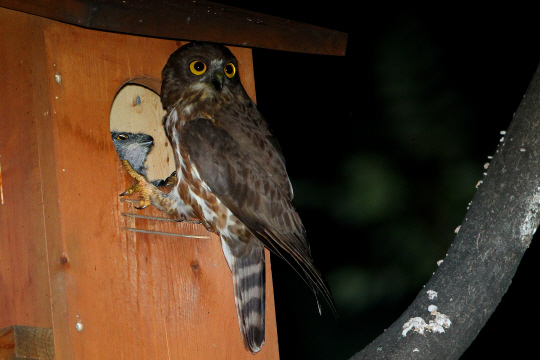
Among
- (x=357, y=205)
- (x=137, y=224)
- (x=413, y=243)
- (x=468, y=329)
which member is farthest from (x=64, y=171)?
(x=413, y=243)

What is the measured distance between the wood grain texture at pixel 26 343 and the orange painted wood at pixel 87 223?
0.15 ft

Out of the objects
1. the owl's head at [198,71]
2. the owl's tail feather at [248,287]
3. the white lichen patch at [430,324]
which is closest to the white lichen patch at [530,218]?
Result: the white lichen patch at [430,324]

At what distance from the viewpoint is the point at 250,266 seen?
263 centimetres

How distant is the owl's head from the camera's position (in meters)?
2.58

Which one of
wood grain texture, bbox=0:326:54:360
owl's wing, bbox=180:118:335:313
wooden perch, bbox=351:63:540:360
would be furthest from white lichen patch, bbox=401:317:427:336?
wood grain texture, bbox=0:326:54:360

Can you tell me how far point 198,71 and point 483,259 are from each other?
145cm

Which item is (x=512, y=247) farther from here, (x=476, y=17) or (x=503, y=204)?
(x=476, y=17)

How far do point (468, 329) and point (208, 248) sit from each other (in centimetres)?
114

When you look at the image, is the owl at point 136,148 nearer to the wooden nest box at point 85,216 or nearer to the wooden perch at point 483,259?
the wooden nest box at point 85,216

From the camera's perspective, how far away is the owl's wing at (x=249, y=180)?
8.18 ft

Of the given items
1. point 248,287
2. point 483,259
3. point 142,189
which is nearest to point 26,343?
point 142,189

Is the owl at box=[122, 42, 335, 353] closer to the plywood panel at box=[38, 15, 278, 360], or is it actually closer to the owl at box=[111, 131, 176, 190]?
the plywood panel at box=[38, 15, 278, 360]

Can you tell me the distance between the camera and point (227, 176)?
253 centimetres

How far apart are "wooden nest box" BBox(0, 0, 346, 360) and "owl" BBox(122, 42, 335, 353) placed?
10 cm
